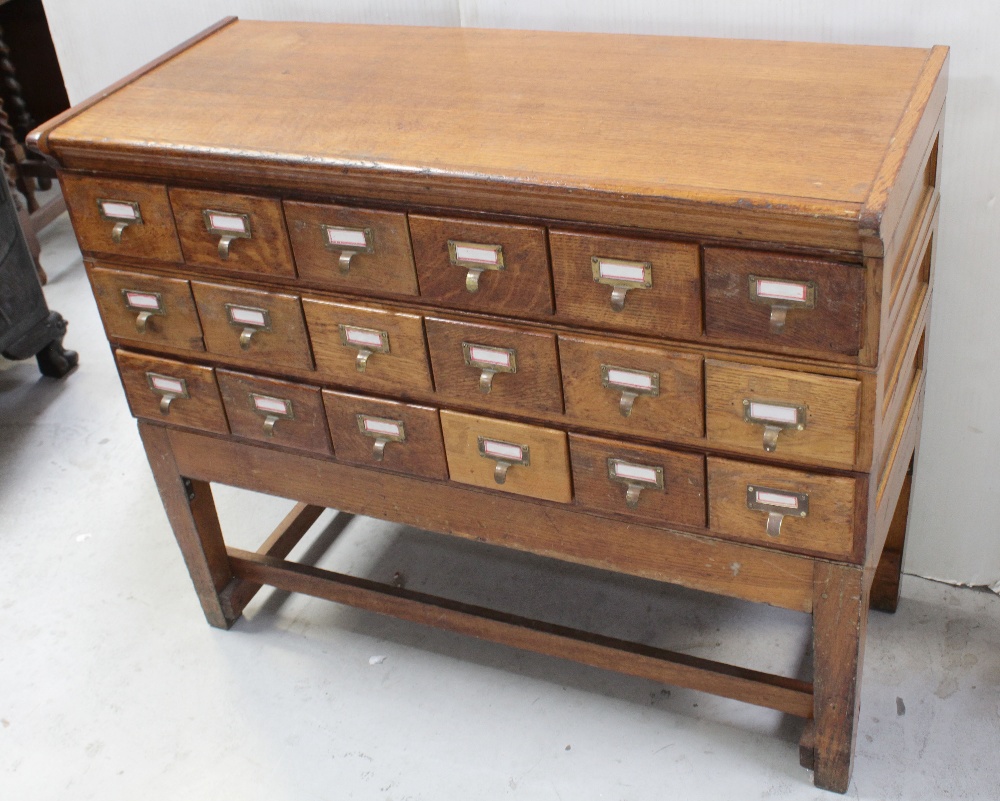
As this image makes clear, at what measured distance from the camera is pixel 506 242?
188 centimetres

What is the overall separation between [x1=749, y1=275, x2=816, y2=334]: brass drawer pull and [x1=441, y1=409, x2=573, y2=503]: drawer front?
0.46m

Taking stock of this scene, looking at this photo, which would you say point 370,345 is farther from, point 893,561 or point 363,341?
point 893,561

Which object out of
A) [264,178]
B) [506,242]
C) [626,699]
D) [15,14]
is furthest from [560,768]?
[15,14]

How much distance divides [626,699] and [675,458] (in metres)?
0.78

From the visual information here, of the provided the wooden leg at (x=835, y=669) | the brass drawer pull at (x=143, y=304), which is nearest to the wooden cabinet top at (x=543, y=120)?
the brass drawer pull at (x=143, y=304)

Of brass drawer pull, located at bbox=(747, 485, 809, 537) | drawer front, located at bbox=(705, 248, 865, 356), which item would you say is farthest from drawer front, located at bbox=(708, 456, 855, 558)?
drawer front, located at bbox=(705, 248, 865, 356)

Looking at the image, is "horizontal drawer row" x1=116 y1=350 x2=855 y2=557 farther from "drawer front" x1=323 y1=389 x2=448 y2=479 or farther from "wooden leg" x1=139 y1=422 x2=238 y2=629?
"wooden leg" x1=139 y1=422 x2=238 y2=629

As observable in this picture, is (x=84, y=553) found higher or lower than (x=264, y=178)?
lower

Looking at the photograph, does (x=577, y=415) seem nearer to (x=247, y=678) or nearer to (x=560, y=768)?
(x=560, y=768)

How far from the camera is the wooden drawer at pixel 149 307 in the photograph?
2248 mm

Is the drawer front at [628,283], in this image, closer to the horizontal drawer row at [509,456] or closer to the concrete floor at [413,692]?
the horizontal drawer row at [509,456]

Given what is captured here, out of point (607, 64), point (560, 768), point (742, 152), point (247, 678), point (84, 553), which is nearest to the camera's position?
point (742, 152)

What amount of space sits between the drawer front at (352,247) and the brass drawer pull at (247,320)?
0.15 m

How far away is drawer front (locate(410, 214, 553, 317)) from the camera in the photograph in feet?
6.13
